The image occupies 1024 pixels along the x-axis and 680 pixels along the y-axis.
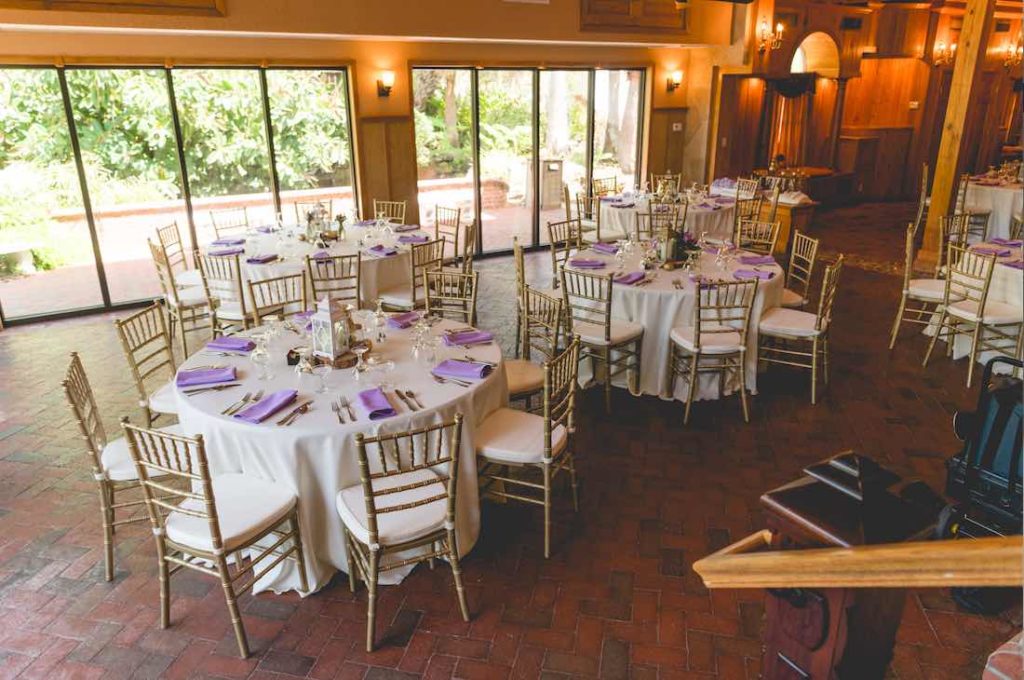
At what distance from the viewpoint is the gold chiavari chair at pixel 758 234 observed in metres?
7.26

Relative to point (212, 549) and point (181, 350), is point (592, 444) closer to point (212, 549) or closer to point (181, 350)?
point (212, 549)

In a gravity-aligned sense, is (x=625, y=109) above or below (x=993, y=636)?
above

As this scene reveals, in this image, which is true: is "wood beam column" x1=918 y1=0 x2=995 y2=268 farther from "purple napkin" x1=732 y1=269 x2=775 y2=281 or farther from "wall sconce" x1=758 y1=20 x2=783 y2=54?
"purple napkin" x1=732 y1=269 x2=775 y2=281

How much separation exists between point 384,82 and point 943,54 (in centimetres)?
1123

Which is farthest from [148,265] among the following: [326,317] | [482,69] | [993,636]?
[993,636]

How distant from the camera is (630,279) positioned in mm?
5551

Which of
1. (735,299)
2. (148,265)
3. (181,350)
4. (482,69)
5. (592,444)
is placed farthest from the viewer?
(482,69)

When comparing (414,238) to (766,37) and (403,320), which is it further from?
(766,37)

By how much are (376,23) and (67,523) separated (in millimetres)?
6209

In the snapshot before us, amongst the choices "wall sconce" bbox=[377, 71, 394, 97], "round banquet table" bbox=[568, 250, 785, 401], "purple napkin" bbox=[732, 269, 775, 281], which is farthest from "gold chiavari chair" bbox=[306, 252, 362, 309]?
"wall sconce" bbox=[377, 71, 394, 97]

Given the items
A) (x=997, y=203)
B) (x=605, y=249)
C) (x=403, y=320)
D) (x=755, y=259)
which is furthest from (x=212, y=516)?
(x=997, y=203)

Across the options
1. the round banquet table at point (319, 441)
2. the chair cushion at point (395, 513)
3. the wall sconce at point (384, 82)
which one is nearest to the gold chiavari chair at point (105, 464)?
the round banquet table at point (319, 441)

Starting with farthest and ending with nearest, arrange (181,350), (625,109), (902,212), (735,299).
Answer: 1. (902,212)
2. (625,109)
3. (181,350)
4. (735,299)

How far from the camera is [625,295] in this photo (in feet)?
18.2
